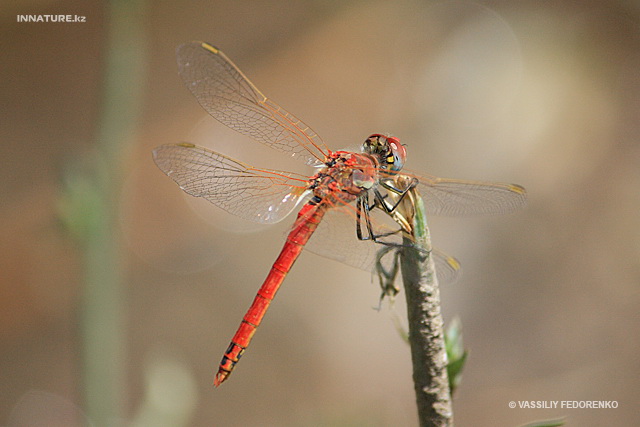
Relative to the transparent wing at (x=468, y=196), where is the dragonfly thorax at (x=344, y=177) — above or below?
below

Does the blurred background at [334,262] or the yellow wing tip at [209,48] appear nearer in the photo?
the yellow wing tip at [209,48]

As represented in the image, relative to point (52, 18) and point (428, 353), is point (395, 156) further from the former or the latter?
point (52, 18)

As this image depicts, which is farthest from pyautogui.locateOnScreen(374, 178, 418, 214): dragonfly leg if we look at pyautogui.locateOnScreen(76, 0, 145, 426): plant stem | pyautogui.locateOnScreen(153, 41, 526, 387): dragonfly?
pyautogui.locateOnScreen(76, 0, 145, 426): plant stem

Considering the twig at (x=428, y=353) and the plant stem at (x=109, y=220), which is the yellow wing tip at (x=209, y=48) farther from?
the twig at (x=428, y=353)

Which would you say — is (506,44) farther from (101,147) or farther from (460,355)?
(460,355)

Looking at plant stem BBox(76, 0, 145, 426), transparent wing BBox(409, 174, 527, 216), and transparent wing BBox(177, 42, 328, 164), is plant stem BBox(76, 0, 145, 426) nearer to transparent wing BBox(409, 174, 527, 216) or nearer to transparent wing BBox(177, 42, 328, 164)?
transparent wing BBox(177, 42, 328, 164)

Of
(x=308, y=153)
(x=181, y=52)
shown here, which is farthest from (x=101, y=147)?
(x=308, y=153)

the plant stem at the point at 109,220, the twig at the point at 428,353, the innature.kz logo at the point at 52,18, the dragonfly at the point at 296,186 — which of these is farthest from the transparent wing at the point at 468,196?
the innature.kz logo at the point at 52,18
